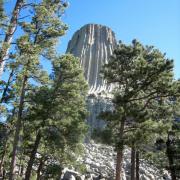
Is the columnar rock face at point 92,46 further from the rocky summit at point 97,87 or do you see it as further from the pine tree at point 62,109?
the pine tree at point 62,109

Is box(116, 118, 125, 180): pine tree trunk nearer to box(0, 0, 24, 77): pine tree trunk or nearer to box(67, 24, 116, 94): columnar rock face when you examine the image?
box(0, 0, 24, 77): pine tree trunk

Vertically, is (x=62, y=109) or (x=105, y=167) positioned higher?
(x=105, y=167)

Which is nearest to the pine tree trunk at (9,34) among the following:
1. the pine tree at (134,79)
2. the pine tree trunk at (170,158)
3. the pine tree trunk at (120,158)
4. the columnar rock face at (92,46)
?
the pine tree at (134,79)

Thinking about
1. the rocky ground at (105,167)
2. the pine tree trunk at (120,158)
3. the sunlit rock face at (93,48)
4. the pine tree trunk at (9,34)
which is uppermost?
the sunlit rock face at (93,48)

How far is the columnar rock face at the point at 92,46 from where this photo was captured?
128875 mm

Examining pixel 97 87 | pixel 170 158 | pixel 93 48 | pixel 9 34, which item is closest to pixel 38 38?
pixel 9 34

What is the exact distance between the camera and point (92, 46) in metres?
137

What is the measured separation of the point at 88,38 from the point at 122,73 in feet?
397

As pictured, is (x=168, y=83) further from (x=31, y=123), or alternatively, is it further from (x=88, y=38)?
(x=88, y=38)

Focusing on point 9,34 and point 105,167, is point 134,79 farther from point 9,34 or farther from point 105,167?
point 105,167

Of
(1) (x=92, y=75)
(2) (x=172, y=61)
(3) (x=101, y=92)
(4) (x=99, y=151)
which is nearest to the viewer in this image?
(2) (x=172, y=61)

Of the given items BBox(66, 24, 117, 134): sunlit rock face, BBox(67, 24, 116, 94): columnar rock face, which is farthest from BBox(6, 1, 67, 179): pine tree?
BBox(67, 24, 116, 94): columnar rock face

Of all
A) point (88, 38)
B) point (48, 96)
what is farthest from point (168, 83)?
point (88, 38)

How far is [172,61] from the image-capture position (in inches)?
723
